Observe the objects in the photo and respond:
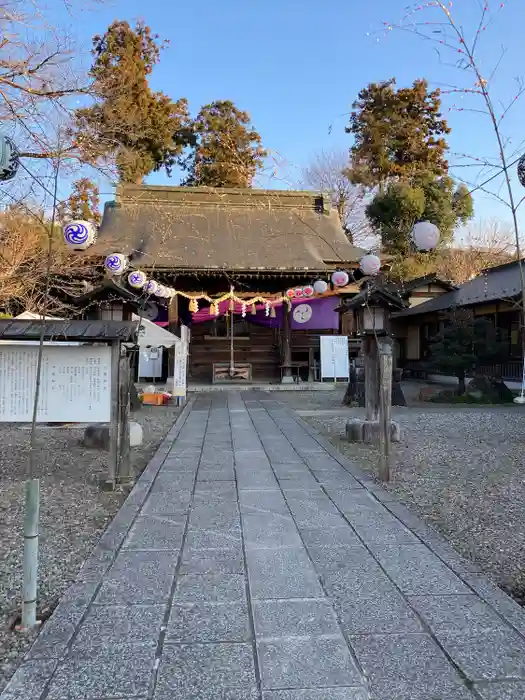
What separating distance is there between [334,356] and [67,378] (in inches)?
478

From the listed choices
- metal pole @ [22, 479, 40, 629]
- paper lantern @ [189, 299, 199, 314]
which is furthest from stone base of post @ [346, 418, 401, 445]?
paper lantern @ [189, 299, 199, 314]

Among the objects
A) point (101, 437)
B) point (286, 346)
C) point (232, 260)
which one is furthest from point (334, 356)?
point (101, 437)

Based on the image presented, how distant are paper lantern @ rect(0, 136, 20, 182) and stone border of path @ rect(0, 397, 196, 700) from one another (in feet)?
8.42

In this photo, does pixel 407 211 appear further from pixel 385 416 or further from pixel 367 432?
pixel 385 416

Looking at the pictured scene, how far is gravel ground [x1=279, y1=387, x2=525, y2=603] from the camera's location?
365cm

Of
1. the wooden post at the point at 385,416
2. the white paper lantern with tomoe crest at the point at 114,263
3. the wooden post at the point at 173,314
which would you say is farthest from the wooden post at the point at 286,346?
the wooden post at the point at 385,416

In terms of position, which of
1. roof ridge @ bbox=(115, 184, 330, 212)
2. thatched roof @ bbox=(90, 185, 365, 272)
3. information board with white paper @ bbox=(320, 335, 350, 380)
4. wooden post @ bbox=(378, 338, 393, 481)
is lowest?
wooden post @ bbox=(378, 338, 393, 481)

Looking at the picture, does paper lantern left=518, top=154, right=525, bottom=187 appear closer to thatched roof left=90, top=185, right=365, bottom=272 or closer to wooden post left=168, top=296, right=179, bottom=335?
thatched roof left=90, top=185, right=365, bottom=272

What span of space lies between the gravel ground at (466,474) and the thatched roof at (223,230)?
6.93 meters

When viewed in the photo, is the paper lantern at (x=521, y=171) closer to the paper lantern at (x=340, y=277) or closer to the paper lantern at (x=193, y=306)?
the paper lantern at (x=340, y=277)

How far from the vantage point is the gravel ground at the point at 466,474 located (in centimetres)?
365

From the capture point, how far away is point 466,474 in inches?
229

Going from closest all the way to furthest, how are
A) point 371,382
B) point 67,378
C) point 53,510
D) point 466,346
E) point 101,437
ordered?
point 53,510 < point 67,378 < point 101,437 < point 371,382 < point 466,346

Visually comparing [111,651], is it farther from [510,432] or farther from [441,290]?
[441,290]
